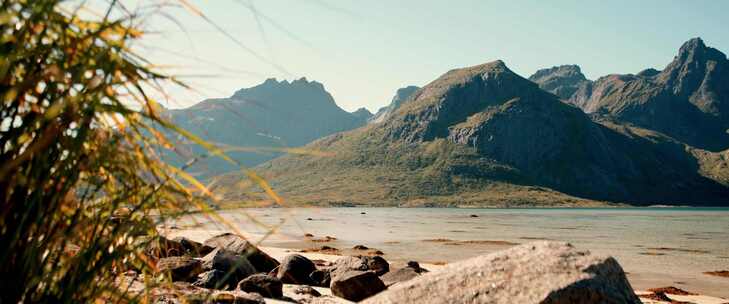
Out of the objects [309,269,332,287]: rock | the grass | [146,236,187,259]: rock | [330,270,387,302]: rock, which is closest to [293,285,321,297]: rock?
[330,270,387,302]: rock

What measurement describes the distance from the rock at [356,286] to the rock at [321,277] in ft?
5.66

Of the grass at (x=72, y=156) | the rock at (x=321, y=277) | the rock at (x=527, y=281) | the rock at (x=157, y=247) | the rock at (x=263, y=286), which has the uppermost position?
the grass at (x=72, y=156)

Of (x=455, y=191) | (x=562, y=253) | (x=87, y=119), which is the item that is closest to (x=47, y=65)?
(x=87, y=119)

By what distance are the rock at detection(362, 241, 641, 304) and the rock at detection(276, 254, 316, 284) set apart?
806 cm

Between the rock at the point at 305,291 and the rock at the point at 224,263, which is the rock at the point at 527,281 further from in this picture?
the rock at the point at 224,263

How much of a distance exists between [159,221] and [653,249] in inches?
1318

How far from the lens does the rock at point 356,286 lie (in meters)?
10.7

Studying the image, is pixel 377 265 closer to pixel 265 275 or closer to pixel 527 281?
pixel 265 275

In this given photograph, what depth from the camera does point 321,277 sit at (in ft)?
43.1

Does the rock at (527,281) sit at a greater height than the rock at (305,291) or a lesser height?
greater

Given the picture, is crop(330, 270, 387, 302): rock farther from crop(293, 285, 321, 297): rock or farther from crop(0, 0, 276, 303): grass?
Answer: crop(0, 0, 276, 303): grass

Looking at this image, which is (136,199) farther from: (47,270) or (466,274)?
(466,274)

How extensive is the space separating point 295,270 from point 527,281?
905cm

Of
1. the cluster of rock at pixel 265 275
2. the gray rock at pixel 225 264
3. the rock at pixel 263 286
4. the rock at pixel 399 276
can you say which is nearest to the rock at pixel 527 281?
the cluster of rock at pixel 265 275
